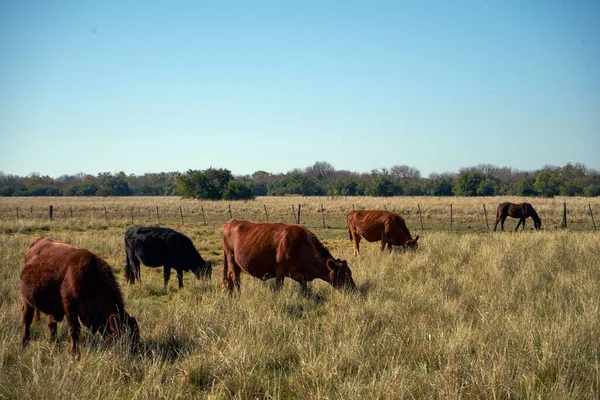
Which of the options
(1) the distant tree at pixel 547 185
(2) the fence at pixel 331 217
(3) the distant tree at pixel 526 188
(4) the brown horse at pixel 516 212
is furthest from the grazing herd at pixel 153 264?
(3) the distant tree at pixel 526 188

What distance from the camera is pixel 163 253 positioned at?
39.0ft

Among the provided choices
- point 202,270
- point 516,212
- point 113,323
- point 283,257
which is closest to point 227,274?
point 202,270

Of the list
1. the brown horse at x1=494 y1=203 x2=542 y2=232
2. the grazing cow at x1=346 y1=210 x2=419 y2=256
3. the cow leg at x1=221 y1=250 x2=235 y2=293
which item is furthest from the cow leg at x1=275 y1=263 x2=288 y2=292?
the brown horse at x1=494 y1=203 x2=542 y2=232

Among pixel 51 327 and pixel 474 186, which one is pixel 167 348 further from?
pixel 474 186

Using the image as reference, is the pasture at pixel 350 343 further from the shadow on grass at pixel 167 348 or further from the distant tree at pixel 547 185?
the distant tree at pixel 547 185

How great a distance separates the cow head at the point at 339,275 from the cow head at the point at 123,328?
3.84 meters

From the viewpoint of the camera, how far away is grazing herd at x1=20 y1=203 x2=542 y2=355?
5.97m

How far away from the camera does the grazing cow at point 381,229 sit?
54.6ft

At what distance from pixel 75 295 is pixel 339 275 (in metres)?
4.60

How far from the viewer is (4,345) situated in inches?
223

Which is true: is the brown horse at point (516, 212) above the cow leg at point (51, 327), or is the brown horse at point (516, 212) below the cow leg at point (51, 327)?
above

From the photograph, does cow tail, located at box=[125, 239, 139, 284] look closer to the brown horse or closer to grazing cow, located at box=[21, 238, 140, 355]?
grazing cow, located at box=[21, 238, 140, 355]

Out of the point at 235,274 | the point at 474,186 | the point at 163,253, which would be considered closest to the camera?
the point at 235,274

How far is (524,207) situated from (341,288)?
21.7 m
